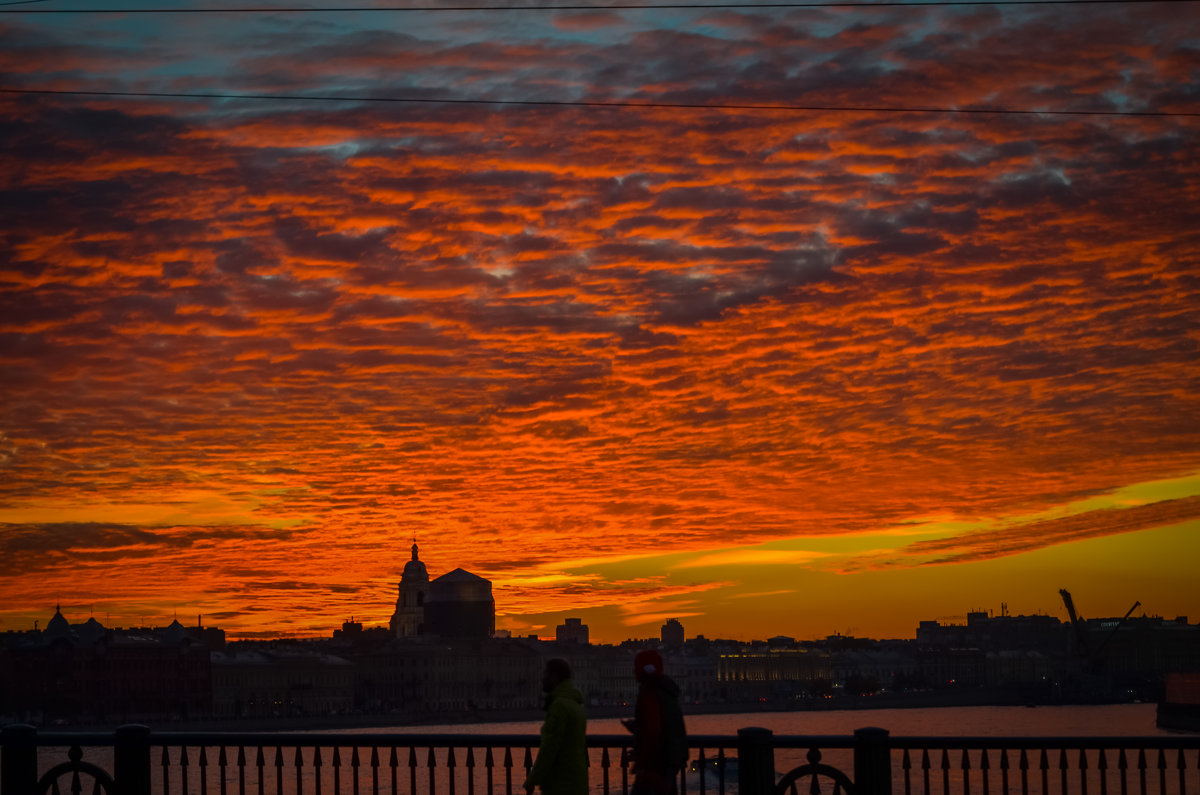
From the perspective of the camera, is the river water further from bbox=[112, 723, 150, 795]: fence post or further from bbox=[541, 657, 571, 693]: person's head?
bbox=[541, 657, 571, 693]: person's head

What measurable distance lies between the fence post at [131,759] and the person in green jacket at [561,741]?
3.93 m

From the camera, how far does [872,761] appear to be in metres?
12.9

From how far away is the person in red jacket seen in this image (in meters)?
11.1

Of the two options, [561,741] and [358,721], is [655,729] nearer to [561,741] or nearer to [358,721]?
[561,741]

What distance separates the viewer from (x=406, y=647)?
7717 inches

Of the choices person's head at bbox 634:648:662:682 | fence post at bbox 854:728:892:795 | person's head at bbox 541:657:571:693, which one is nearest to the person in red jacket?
person's head at bbox 634:648:662:682

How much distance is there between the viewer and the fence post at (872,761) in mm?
12805

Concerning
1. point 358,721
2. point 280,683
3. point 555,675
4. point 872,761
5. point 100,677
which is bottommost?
point 358,721

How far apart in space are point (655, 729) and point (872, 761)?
2633 millimetres

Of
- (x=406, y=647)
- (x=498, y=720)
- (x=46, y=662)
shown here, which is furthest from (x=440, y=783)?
(x=406, y=647)

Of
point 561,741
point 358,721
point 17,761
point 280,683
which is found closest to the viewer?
point 561,741

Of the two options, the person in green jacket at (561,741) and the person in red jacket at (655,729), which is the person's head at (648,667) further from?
the person in green jacket at (561,741)

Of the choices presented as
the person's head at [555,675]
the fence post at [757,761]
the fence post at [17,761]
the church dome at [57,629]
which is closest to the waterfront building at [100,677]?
the church dome at [57,629]

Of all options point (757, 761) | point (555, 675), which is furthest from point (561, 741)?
point (757, 761)
